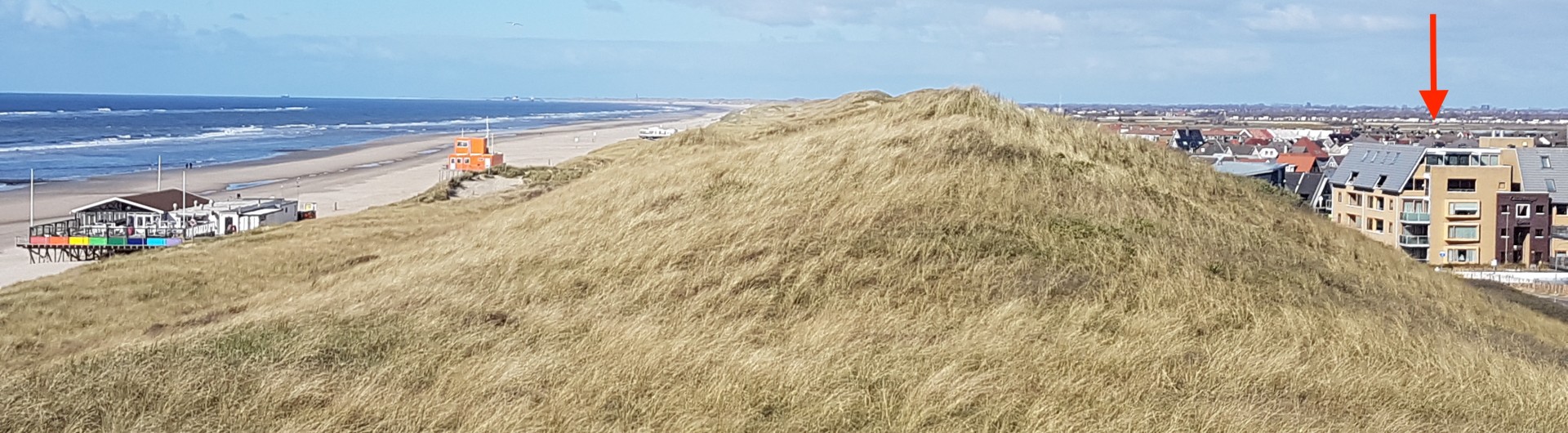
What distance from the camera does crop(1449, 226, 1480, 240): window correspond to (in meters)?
32.6

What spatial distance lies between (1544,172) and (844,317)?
34.0 meters

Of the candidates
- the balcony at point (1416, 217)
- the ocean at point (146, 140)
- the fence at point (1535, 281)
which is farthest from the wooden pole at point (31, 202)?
the balcony at point (1416, 217)

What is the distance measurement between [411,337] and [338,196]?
34772 mm

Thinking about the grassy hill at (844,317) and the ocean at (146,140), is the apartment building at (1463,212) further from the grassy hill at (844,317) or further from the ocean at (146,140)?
the ocean at (146,140)

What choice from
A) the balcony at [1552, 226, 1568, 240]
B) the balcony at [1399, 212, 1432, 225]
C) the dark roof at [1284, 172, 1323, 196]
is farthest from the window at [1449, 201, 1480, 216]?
the dark roof at [1284, 172, 1323, 196]

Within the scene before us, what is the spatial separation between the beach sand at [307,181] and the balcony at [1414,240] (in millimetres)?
19373

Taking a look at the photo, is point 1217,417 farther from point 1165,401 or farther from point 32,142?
point 32,142

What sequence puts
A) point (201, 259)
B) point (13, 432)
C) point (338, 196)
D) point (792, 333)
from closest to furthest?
point (13, 432) < point (792, 333) < point (201, 259) < point (338, 196)

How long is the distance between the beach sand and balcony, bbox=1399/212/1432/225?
19572mm

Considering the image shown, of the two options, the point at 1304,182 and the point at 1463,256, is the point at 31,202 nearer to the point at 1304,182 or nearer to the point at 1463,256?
the point at 1304,182

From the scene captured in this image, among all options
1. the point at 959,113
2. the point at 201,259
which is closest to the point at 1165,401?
the point at 959,113

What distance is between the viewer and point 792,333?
730 cm

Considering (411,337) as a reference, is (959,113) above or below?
above

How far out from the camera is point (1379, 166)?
114 feet
